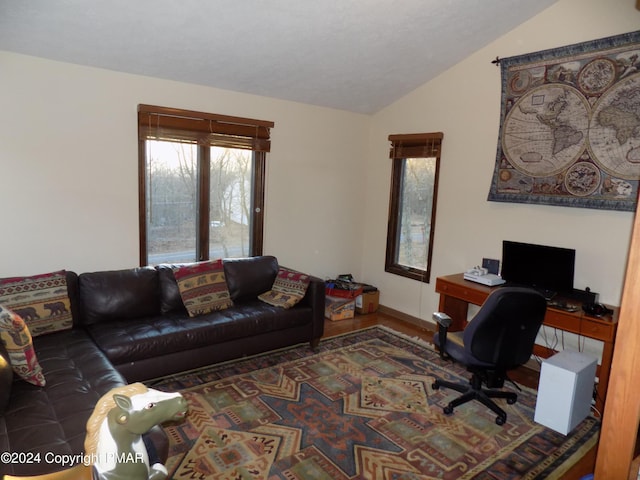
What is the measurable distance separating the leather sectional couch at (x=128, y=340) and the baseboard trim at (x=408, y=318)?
138cm

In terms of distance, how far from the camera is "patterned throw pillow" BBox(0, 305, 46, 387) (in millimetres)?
2156

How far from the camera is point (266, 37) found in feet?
10.9

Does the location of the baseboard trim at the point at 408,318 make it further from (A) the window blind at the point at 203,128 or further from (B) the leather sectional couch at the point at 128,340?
(A) the window blind at the point at 203,128

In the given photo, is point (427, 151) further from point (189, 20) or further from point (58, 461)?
point (58, 461)

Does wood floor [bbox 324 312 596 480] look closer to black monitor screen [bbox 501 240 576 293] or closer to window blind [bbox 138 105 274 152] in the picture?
black monitor screen [bbox 501 240 576 293]

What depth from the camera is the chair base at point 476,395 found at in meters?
2.88

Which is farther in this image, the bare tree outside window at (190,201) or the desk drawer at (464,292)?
the bare tree outside window at (190,201)

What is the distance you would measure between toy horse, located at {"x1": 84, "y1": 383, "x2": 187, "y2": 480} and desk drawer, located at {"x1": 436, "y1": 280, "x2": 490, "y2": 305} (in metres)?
2.88

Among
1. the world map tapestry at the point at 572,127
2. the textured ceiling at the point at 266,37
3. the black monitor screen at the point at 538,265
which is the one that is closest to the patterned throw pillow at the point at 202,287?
the textured ceiling at the point at 266,37

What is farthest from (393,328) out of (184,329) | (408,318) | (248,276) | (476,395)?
(184,329)

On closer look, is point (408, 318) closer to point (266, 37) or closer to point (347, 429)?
point (347, 429)

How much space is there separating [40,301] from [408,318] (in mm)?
3607

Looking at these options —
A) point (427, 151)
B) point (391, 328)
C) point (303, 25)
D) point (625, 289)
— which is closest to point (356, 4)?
point (303, 25)

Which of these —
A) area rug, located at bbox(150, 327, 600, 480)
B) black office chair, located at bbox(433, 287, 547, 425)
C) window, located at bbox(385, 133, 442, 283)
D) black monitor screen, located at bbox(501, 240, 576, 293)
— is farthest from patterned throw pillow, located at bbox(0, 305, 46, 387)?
window, located at bbox(385, 133, 442, 283)
